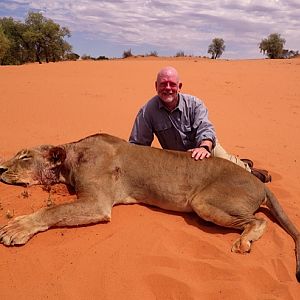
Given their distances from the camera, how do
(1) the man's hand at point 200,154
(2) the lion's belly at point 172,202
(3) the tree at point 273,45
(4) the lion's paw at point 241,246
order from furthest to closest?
(3) the tree at point 273,45
(1) the man's hand at point 200,154
(2) the lion's belly at point 172,202
(4) the lion's paw at point 241,246

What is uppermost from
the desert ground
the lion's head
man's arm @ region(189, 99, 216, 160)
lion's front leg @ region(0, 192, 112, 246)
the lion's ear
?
man's arm @ region(189, 99, 216, 160)

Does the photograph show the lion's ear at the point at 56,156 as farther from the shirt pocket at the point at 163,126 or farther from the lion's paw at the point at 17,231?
the shirt pocket at the point at 163,126

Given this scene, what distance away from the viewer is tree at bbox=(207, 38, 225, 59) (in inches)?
2320

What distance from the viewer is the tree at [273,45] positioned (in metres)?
51.3

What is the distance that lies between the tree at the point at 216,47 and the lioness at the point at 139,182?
56.3 meters

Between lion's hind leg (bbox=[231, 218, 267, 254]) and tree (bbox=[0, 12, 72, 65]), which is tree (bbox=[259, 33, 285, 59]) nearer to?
tree (bbox=[0, 12, 72, 65])

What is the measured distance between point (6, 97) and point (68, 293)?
9.41m

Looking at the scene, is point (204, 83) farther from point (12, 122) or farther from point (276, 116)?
point (12, 122)

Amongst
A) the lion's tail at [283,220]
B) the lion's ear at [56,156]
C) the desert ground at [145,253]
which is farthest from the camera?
the lion's ear at [56,156]

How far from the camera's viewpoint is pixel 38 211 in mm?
4320

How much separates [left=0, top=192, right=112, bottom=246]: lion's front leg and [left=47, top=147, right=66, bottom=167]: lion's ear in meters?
0.89

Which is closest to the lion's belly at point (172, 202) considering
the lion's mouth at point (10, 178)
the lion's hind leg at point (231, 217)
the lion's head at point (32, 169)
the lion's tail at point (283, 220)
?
the lion's hind leg at point (231, 217)

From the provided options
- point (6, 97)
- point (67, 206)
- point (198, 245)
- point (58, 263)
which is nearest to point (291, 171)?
point (198, 245)

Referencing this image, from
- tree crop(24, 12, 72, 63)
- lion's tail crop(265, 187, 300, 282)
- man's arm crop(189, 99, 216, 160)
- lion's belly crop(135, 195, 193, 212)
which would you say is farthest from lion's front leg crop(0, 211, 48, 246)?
tree crop(24, 12, 72, 63)
